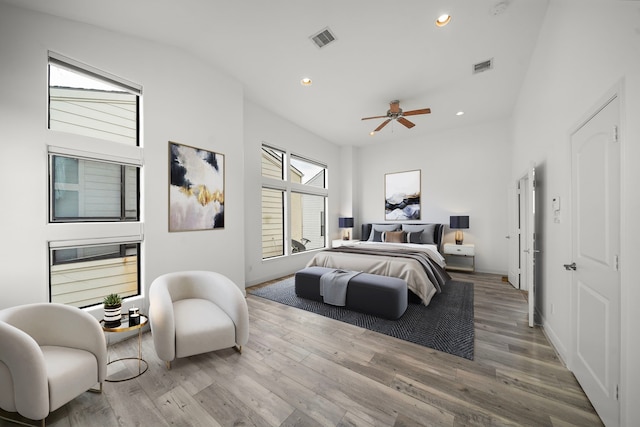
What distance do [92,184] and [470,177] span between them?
6.59m

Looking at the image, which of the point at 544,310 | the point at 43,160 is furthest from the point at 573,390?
the point at 43,160

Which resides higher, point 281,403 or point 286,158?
point 286,158

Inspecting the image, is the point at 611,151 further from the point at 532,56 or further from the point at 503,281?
the point at 503,281

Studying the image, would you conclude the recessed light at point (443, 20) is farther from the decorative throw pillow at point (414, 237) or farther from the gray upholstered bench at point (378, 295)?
the decorative throw pillow at point (414, 237)

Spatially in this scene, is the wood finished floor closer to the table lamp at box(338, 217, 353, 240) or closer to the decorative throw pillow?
the decorative throw pillow

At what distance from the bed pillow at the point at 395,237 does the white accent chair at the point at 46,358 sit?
5131mm

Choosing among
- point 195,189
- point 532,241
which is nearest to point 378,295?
point 532,241

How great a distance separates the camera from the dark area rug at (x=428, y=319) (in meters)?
2.46

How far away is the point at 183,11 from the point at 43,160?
6.30 ft

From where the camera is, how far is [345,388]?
1.82 metres

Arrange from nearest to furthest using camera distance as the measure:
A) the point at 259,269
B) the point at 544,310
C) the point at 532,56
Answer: the point at 544,310, the point at 532,56, the point at 259,269

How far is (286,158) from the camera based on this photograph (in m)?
5.36

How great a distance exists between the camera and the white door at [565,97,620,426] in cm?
142

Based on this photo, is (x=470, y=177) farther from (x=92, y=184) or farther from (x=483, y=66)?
(x=92, y=184)
